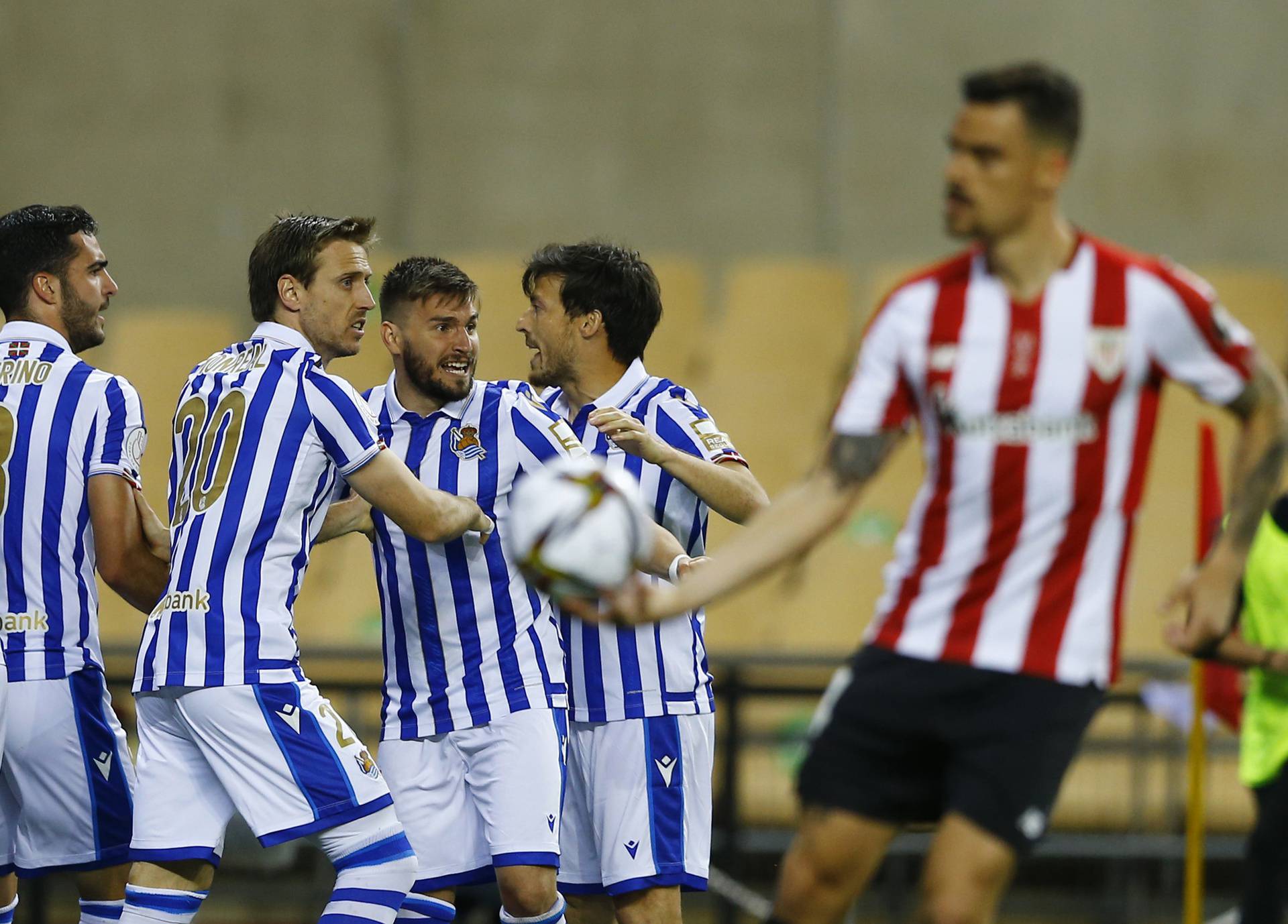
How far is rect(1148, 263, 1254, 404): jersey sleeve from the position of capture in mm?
3205

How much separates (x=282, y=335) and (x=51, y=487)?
817 mm

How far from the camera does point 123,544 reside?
15.3ft

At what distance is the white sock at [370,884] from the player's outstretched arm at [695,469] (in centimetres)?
126

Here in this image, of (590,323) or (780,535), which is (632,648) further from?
(780,535)

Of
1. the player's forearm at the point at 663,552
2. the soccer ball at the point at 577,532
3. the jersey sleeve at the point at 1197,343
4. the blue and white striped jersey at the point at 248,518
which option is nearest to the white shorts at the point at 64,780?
the blue and white striped jersey at the point at 248,518

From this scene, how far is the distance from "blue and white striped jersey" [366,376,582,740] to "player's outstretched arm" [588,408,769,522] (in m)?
0.24

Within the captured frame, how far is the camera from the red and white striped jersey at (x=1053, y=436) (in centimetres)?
321

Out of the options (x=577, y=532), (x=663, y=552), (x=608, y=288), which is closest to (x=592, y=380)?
(x=608, y=288)

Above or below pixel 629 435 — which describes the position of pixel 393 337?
above

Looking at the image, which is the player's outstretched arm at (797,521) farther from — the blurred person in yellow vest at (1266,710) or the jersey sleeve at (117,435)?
the blurred person in yellow vest at (1266,710)

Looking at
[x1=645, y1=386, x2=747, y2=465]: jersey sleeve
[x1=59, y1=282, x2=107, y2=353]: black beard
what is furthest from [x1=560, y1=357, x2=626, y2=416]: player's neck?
[x1=59, y1=282, x2=107, y2=353]: black beard

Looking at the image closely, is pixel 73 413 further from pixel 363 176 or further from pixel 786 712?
pixel 363 176

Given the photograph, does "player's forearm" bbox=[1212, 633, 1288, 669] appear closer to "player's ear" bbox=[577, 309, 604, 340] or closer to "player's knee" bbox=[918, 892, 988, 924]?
"player's ear" bbox=[577, 309, 604, 340]

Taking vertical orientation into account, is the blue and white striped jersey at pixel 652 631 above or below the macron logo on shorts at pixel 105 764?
above
